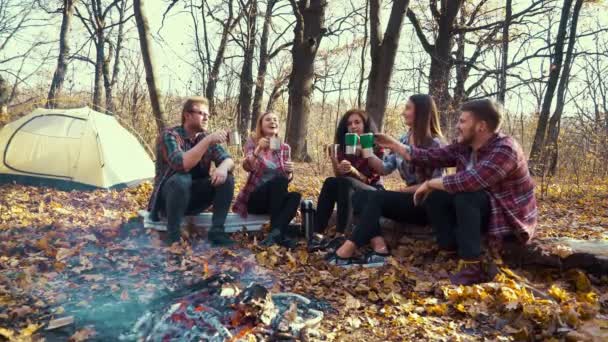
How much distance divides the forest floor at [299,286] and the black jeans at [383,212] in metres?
0.23

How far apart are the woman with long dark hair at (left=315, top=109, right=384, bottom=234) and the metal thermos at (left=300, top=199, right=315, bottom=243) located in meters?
0.09

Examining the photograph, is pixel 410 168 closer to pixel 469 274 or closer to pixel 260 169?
pixel 469 274

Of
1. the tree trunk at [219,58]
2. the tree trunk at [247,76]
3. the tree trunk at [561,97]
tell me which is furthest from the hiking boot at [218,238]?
the tree trunk at [247,76]

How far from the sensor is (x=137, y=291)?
106 inches

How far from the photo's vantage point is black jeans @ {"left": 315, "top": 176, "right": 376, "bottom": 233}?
3.73m

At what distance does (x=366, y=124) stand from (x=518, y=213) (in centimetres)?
140

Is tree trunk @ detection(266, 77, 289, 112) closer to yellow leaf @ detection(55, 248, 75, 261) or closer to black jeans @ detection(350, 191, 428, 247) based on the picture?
black jeans @ detection(350, 191, 428, 247)

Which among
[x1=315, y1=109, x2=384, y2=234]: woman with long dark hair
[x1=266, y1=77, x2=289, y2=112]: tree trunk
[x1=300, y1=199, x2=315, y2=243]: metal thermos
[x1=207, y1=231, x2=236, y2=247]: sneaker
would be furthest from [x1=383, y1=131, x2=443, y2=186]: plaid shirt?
[x1=266, y1=77, x2=289, y2=112]: tree trunk

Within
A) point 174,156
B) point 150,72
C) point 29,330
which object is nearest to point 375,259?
point 174,156

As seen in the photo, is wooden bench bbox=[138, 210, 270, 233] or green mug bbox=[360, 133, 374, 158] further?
wooden bench bbox=[138, 210, 270, 233]

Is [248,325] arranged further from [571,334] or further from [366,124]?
[366,124]

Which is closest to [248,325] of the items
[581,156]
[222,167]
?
[222,167]

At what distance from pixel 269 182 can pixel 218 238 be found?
62 centimetres

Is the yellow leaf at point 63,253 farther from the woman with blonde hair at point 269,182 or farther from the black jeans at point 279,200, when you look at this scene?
the black jeans at point 279,200
